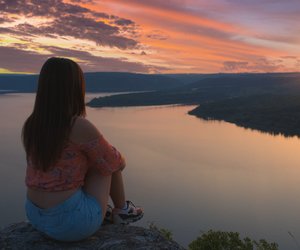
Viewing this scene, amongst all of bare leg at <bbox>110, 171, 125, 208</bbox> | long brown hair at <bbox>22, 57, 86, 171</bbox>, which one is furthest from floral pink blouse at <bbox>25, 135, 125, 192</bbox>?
bare leg at <bbox>110, 171, 125, 208</bbox>

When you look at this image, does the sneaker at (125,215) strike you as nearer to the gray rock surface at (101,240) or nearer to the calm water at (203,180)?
the gray rock surface at (101,240)

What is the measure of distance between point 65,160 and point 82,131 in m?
0.42

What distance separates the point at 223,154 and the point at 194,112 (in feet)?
223

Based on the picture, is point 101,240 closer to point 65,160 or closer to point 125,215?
point 125,215

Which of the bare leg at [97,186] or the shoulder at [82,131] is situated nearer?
the shoulder at [82,131]

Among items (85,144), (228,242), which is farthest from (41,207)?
(228,242)

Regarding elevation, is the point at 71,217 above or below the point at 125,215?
above

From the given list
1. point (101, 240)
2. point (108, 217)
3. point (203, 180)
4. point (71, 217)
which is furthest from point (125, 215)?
point (203, 180)

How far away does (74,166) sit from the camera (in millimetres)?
4793

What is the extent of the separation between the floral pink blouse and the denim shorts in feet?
0.62

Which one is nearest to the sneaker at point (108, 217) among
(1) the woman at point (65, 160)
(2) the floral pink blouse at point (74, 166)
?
(1) the woman at point (65, 160)

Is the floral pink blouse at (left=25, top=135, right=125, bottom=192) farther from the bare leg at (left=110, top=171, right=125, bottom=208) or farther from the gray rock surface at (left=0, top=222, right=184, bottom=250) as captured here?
the gray rock surface at (left=0, top=222, right=184, bottom=250)

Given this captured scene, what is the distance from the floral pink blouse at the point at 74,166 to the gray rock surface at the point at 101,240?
72cm

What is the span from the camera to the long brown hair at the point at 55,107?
4.55m
